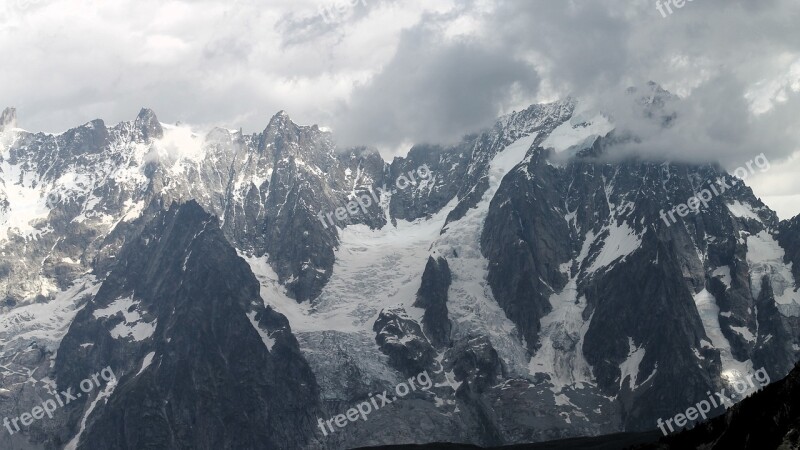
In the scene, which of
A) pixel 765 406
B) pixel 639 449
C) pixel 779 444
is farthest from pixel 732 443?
pixel 639 449

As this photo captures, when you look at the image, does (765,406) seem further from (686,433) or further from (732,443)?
(686,433)

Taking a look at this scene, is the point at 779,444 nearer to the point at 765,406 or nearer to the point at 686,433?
the point at 765,406

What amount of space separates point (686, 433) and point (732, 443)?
22291 mm

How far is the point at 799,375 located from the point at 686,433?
27.4 meters

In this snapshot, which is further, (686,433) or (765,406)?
(686,433)

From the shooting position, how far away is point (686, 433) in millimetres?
177250

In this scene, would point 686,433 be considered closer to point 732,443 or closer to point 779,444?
point 732,443

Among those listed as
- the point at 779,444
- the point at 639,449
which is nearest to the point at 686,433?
the point at 639,449

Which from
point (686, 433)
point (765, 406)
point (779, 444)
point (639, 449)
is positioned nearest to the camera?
point (779, 444)

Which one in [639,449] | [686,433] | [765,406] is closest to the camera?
[765,406]

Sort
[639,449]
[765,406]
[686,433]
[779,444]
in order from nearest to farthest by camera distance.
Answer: [779,444]
[765,406]
[686,433]
[639,449]

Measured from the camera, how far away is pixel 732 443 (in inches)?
6107

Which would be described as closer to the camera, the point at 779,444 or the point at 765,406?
the point at 779,444

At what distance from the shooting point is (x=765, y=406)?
504 feet
